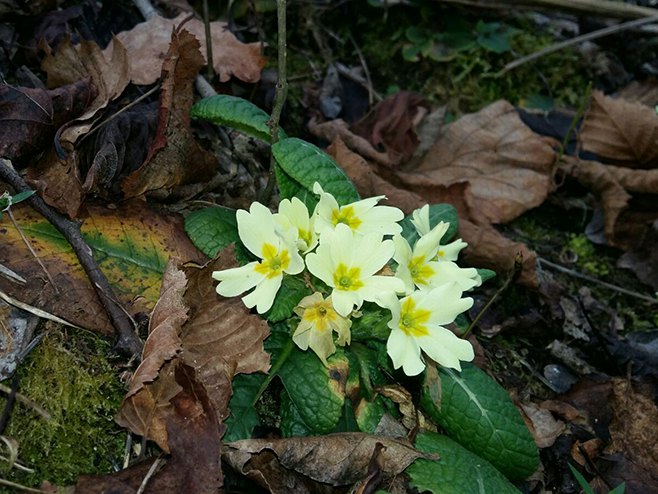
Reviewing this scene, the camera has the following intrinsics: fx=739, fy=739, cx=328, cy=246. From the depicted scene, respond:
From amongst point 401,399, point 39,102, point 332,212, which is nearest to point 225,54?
point 39,102

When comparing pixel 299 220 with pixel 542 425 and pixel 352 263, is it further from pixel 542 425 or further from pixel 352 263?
pixel 542 425

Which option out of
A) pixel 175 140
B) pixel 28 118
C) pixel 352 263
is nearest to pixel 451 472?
pixel 352 263

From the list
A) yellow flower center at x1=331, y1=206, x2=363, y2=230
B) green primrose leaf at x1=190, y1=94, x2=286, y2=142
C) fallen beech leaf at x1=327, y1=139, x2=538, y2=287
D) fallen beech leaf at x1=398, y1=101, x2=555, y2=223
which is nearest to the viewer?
yellow flower center at x1=331, y1=206, x2=363, y2=230

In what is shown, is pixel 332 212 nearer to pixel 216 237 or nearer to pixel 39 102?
pixel 216 237

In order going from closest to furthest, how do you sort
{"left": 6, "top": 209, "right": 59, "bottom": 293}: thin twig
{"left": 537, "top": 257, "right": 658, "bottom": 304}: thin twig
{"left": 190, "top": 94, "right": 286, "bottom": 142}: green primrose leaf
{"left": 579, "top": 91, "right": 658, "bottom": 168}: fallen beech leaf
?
{"left": 6, "top": 209, "right": 59, "bottom": 293}: thin twig < {"left": 190, "top": 94, "right": 286, "bottom": 142}: green primrose leaf < {"left": 537, "top": 257, "right": 658, "bottom": 304}: thin twig < {"left": 579, "top": 91, "right": 658, "bottom": 168}: fallen beech leaf

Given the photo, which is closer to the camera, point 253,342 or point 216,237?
point 253,342

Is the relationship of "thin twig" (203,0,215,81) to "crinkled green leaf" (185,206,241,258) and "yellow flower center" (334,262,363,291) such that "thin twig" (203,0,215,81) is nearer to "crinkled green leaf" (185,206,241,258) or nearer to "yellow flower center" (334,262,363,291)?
"crinkled green leaf" (185,206,241,258)

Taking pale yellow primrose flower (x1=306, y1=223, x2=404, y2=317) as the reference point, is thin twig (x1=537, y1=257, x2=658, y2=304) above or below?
below

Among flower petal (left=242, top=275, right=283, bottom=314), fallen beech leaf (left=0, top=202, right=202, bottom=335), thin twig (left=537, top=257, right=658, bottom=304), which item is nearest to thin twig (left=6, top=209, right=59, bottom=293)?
fallen beech leaf (left=0, top=202, right=202, bottom=335)
